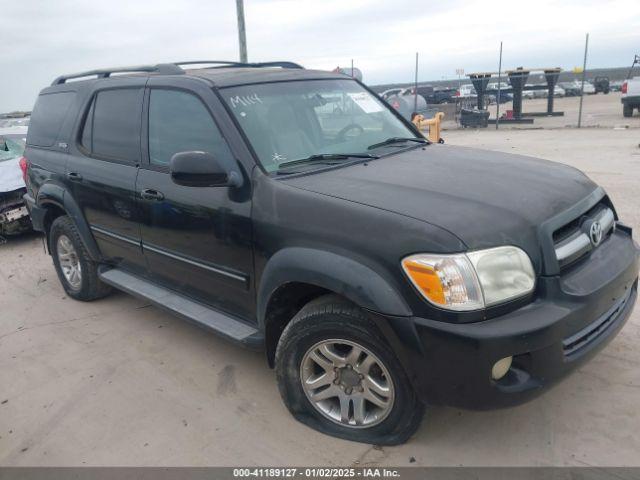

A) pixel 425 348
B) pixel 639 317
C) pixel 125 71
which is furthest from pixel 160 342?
pixel 639 317

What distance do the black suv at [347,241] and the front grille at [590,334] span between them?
0.01 metres

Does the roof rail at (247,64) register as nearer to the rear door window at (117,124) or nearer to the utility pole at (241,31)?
the rear door window at (117,124)

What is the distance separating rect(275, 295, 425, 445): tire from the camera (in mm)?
2463

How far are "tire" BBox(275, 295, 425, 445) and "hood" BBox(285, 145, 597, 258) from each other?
22.1 inches

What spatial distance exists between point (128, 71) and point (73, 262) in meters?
1.83

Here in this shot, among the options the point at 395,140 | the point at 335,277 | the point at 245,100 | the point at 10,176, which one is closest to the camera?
the point at 335,277

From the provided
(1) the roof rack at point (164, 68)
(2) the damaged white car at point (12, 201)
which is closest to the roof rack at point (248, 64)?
(1) the roof rack at point (164, 68)

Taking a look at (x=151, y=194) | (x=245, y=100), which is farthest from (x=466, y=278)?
(x=151, y=194)

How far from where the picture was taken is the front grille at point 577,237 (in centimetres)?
247

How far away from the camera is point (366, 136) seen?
3611 mm

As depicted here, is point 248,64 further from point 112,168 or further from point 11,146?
point 11,146

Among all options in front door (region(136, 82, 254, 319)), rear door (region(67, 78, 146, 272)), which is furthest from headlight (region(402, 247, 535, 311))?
rear door (region(67, 78, 146, 272))

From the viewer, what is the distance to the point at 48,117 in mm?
4781

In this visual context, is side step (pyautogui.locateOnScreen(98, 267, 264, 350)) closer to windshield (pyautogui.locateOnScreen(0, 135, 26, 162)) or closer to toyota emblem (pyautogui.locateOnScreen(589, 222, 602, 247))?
toyota emblem (pyautogui.locateOnScreen(589, 222, 602, 247))
